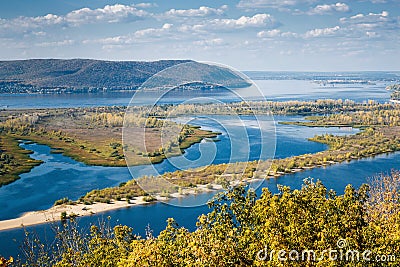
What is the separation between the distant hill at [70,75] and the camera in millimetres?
74375

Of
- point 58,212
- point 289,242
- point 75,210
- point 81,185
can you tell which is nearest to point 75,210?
point 75,210

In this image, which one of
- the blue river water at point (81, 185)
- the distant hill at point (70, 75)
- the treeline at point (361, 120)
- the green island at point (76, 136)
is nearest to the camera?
the blue river water at point (81, 185)

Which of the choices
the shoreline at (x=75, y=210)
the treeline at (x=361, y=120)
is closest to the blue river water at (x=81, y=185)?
the shoreline at (x=75, y=210)

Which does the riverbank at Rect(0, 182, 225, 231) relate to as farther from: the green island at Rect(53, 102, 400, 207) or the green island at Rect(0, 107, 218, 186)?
the green island at Rect(0, 107, 218, 186)

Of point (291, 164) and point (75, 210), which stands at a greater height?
point (291, 164)

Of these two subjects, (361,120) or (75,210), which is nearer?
(75,210)

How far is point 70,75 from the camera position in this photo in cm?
8181

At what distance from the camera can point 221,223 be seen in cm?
507

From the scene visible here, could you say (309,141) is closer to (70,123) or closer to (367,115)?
(367,115)

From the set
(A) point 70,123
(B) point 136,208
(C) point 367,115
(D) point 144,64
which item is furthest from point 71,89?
(B) point 136,208

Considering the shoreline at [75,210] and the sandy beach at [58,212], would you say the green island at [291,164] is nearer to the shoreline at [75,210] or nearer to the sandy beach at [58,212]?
the shoreline at [75,210]

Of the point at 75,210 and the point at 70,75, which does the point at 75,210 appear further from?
the point at 70,75

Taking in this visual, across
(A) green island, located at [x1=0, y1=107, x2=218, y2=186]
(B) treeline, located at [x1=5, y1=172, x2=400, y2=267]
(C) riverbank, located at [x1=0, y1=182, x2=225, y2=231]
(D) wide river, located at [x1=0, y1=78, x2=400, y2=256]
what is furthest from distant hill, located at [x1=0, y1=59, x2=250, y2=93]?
(B) treeline, located at [x1=5, y1=172, x2=400, y2=267]

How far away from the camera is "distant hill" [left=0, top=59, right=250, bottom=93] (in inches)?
2928
